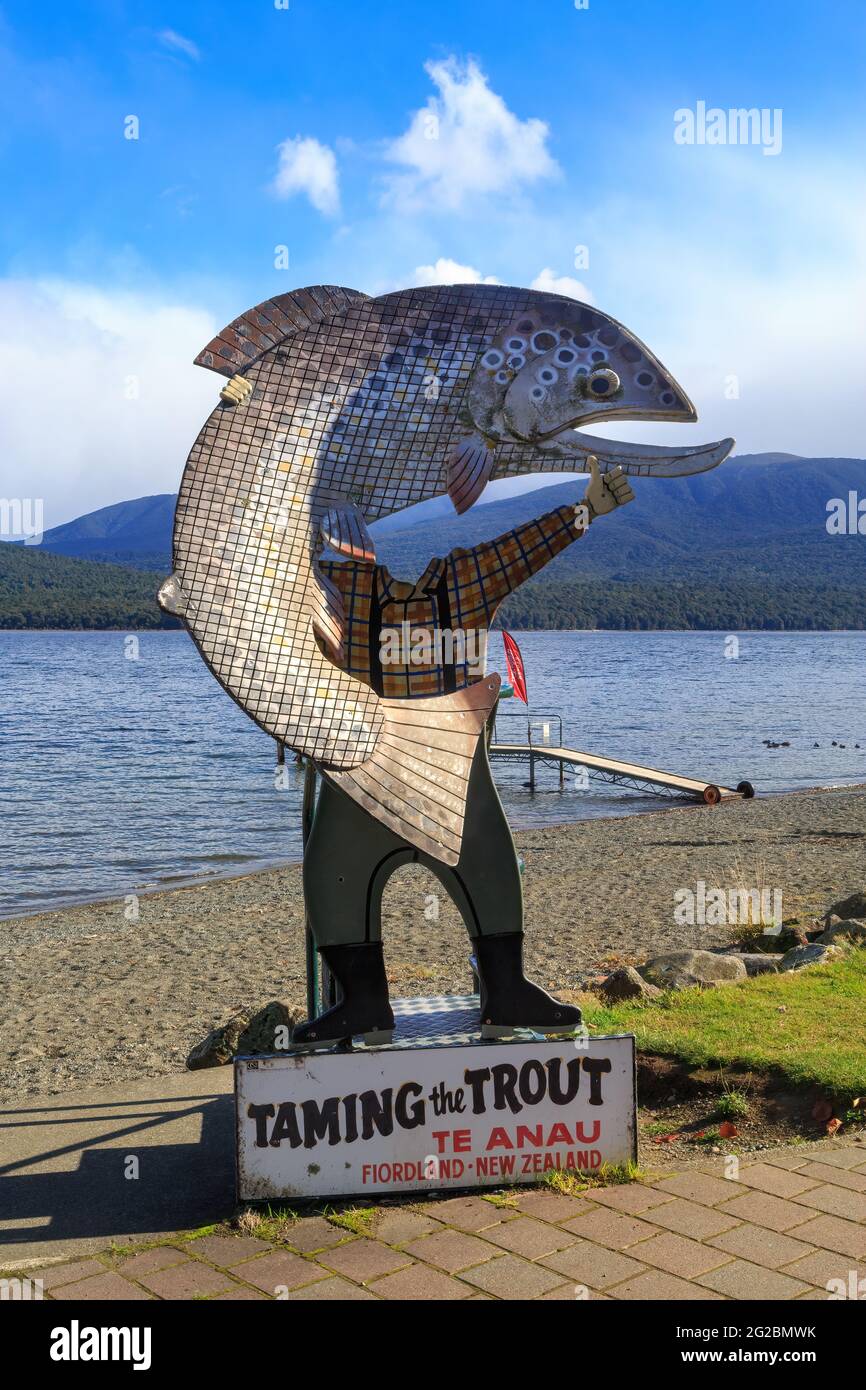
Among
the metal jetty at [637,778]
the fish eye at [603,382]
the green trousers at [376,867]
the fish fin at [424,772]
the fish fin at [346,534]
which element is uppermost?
the fish eye at [603,382]

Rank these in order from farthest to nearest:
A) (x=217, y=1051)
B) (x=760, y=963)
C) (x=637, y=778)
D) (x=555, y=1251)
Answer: (x=637, y=778) → (x=760, y=963) → (x=217, y=1051) → (x=555, y=1251)

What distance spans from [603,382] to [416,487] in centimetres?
101

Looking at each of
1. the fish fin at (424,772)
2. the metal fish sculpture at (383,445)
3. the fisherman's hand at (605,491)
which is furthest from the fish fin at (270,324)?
the fish fin at (424,772)

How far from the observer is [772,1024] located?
23.4 feet

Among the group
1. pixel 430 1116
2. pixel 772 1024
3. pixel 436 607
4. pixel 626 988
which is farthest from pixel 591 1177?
pixel 626 988

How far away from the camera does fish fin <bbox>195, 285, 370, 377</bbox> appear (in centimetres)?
557

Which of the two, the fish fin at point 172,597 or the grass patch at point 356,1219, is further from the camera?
the fish fin at point 172,597

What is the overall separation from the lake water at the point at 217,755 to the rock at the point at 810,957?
10738 millimetres

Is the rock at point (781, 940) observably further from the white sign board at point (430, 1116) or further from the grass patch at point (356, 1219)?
the grass patch at point (356, 1219)

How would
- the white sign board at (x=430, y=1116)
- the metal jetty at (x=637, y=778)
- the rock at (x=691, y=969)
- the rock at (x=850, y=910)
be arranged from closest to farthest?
1. the white sign board at (x=430, y=1116)
2. the rock at (x=691, y=969)
3. the rock at (x=850, y=910)
4. the metal jetty at (x=637, y=778)

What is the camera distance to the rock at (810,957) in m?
8.95

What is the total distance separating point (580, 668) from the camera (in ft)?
325

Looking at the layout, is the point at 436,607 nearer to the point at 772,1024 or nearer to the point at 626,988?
the point at 772,1024

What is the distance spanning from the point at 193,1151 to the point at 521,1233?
6.51 ft
